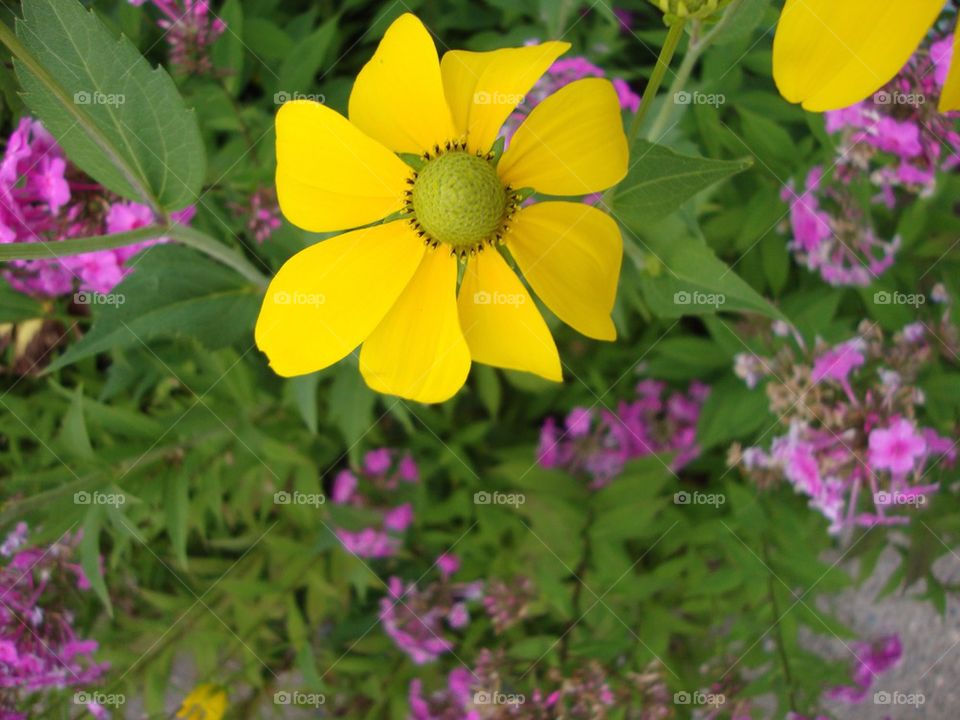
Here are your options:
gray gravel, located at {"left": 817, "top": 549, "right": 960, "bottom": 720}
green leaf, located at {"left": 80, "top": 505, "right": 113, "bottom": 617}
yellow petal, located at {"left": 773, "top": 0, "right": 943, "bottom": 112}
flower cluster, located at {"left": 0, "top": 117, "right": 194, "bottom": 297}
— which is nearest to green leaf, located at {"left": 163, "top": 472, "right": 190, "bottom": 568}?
green leaf, located at {"left": 80, "top": 505, "right": 113, "bottom": 617}

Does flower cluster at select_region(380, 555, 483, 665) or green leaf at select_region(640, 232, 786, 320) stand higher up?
green leaf at select_region(640, 232, 786, 320)

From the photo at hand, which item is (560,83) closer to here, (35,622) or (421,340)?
(421,340)

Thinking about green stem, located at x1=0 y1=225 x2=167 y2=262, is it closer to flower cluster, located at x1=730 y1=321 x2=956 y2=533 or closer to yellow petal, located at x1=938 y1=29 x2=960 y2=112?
yellow petal, located at x1=938 y1=29 x2=960 y2=112

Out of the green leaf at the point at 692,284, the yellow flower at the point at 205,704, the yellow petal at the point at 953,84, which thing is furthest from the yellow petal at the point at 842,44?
the yellow flower at the point at 205,704

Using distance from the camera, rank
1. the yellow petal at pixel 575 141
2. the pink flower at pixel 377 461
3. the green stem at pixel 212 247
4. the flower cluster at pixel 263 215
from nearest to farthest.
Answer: the yellow petal at pixel 575 141 → the green stem at pixel 212 247 → the flower cluster at pixel 263 215 → the pink flower at pixel 377 461

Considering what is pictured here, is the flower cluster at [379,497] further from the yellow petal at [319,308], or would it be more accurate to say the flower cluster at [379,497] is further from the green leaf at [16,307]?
the yellow petal at [319,308]
